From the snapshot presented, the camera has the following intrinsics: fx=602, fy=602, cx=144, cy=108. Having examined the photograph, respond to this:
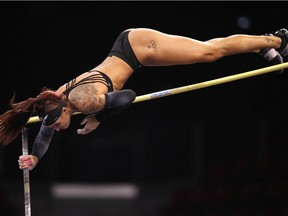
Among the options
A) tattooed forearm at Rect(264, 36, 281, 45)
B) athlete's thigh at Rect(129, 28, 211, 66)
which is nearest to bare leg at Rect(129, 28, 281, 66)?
athlete's thigh at Rect(129, 28, 211, 66)

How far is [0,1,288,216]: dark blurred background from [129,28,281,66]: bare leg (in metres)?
2.46

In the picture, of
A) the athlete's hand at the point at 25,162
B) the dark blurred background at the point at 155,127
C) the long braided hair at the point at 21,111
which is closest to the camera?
the long braided hair at the point at 21,111

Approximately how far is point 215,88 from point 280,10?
4.06 feet

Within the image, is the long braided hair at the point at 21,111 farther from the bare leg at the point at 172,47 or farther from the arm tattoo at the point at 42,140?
the bare leg at the point at 172,47

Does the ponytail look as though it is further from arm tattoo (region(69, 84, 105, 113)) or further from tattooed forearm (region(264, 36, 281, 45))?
tattooed forearm (region(264, 36, 281, 45))

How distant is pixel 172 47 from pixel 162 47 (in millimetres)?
68

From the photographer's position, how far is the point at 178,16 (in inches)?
263

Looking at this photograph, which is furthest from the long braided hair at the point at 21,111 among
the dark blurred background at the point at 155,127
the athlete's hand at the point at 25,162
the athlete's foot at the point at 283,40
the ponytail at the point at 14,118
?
the dark blurred background at the point at 155,127

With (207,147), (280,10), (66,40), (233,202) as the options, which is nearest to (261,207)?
(233,202)

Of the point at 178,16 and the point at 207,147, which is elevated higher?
the point at 178,16

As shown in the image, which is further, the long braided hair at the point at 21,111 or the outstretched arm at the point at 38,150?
the outstretched arm at the point at 38,150

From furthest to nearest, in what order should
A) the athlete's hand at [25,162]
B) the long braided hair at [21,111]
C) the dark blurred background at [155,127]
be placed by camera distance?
the dark blurred background at [155,127] → the athlete's hand at [25,162] → the long braided hair at [21,111]

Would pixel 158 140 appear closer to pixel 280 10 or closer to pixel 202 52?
pixel 280 10

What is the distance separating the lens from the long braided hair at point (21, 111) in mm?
3691
